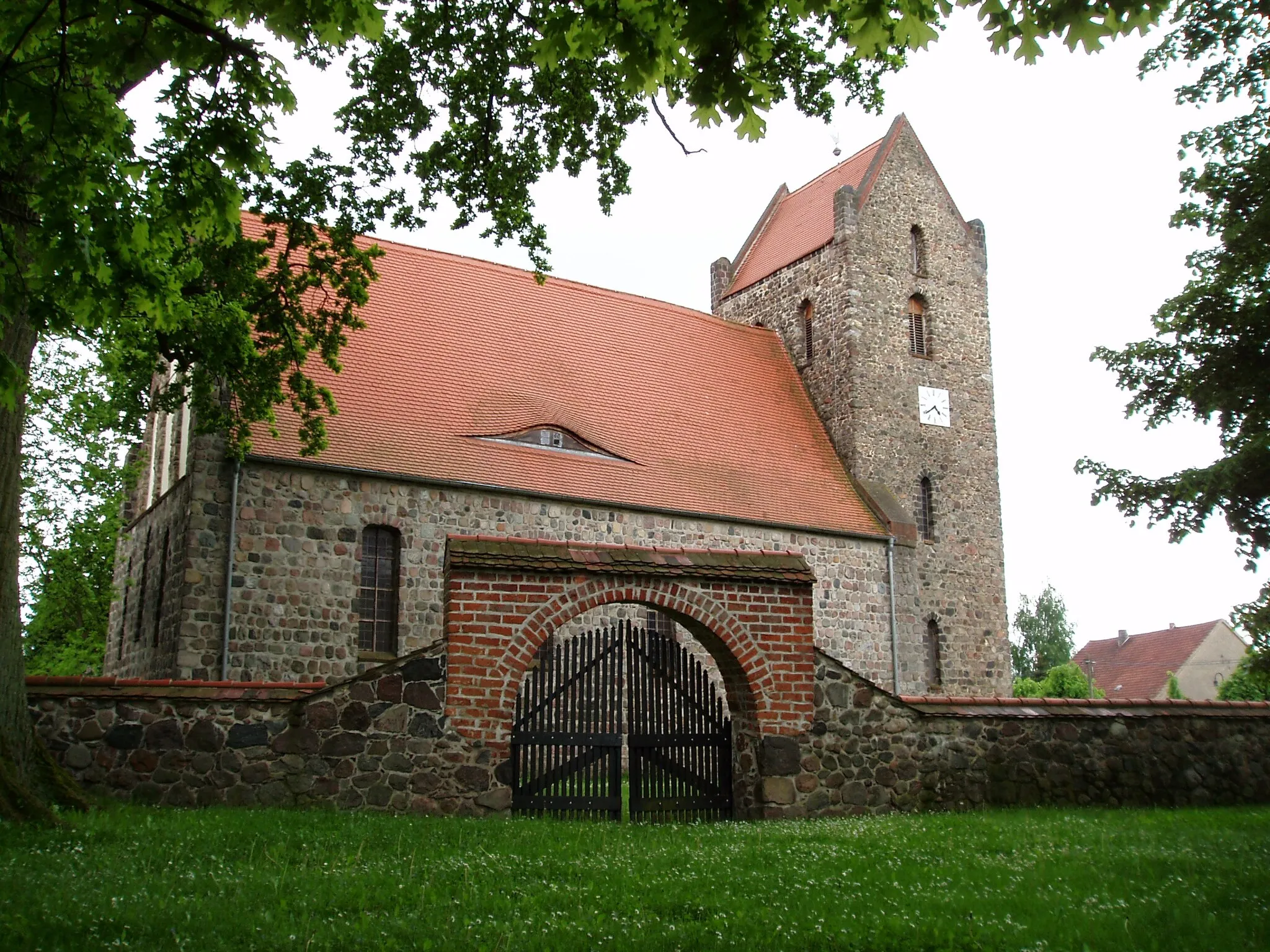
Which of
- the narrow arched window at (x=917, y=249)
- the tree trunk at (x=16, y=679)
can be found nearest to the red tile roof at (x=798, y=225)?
the narrow arched window at (x=917, y=249)

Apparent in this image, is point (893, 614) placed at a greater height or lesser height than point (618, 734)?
greater

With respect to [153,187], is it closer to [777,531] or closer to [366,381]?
[366,381]

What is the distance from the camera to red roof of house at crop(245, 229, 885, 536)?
56.2ft

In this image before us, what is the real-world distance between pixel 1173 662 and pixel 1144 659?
237 cm

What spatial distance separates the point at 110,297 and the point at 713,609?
5.44m

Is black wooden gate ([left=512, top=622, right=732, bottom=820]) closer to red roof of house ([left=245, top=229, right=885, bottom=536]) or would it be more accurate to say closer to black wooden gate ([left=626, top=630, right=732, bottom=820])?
black wooden gate ([left=626, top=630, right=732, bottom=820])

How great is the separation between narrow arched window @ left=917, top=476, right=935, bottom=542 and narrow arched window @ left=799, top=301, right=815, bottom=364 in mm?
3672

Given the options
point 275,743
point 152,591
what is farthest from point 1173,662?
point 275,743

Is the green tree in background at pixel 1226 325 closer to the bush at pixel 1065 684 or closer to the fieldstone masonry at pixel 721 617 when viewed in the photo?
A: the fieldstone masonry at pixel 721 617

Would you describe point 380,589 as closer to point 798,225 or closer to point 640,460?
point 640,460

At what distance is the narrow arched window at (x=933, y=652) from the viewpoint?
22109 millimetres

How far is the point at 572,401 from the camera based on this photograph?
64.1ft

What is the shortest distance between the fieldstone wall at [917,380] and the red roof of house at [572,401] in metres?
1.13

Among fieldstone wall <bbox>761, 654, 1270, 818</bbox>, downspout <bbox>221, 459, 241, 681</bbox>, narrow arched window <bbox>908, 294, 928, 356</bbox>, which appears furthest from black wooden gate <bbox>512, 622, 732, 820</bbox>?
narrow arched window <bbox>908, 294, 928, 356</bbox>
